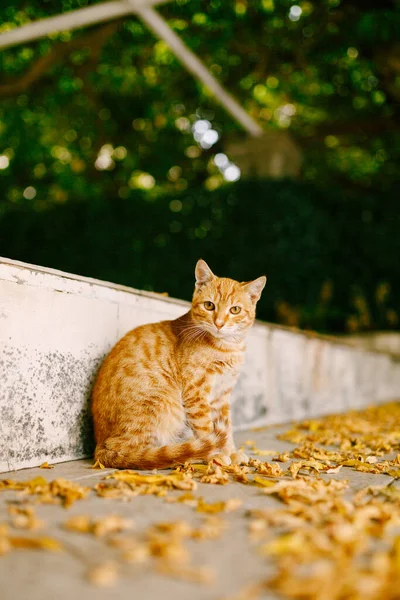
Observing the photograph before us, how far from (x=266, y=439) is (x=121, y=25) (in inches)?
237

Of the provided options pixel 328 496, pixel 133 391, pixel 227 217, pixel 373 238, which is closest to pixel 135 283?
pixel 227 217

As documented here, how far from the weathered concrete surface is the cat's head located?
1016mm

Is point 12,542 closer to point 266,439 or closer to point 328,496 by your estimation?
point 328,496

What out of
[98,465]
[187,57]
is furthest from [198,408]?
[187,57]

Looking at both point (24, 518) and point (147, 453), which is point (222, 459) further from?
point (24, 518)

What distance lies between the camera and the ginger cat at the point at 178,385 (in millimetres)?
2359

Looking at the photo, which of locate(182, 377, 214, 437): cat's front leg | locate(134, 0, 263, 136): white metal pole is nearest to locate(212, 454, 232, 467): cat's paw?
locate(182, 377, 214, 437): cat's front leg

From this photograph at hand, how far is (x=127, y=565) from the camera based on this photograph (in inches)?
48.8

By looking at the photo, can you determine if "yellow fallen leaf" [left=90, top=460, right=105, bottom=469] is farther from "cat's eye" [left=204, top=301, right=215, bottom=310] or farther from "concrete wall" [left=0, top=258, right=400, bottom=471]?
"cat's eye" [left=204, top=301, right=215, bottom=310]

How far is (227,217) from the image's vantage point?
7031mm

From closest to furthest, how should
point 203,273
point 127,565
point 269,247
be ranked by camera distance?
point 127,565
point 203,273
point 269,247

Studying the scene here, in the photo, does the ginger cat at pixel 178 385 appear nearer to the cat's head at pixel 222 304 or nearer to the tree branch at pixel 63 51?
the cat's head at pixel 222 304

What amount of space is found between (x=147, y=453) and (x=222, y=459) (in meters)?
0.43

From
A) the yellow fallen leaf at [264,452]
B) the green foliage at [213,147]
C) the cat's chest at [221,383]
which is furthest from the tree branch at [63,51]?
the yellow fallen leaf at [264,452]
